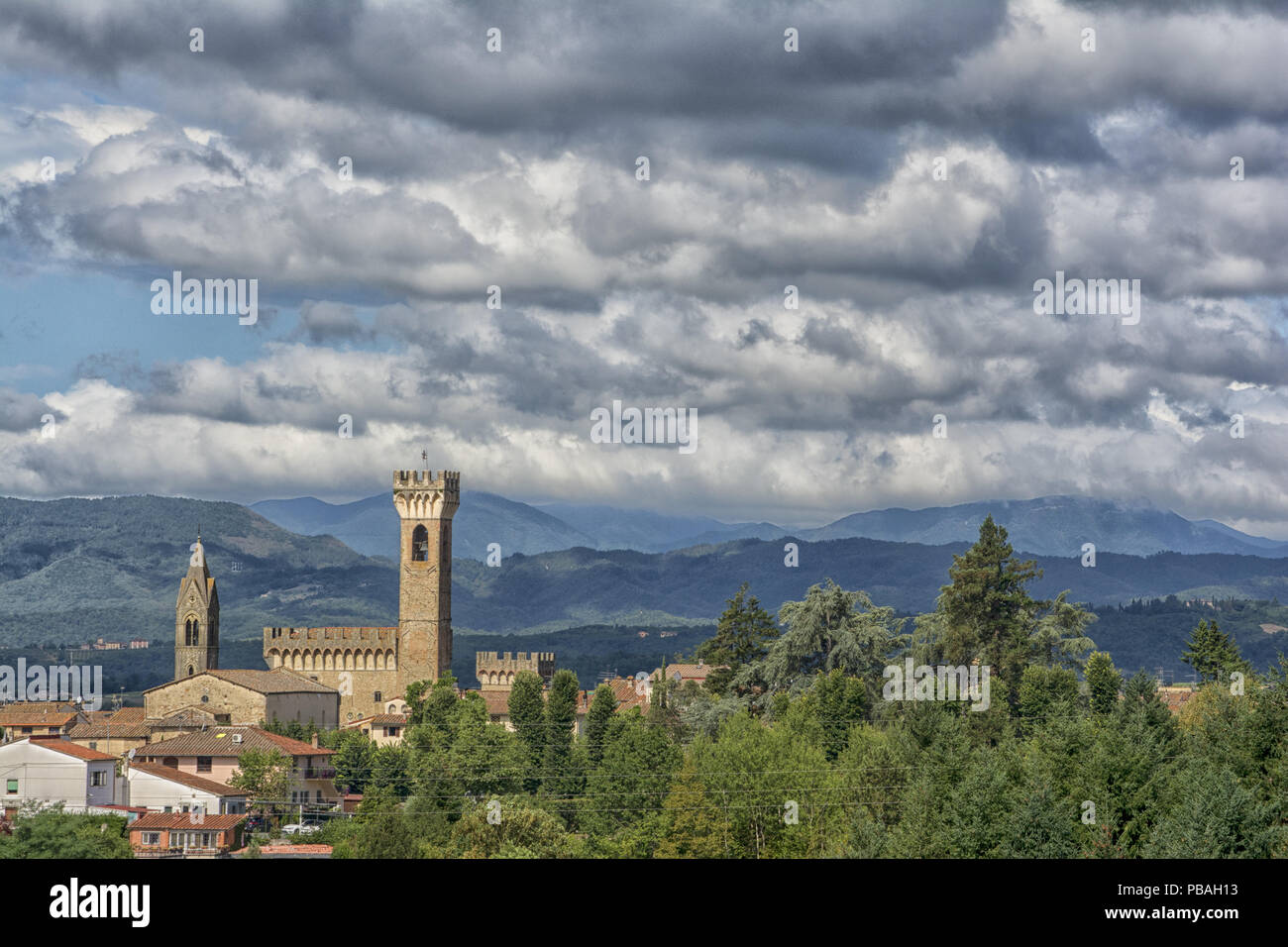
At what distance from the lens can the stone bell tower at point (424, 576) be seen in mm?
154625

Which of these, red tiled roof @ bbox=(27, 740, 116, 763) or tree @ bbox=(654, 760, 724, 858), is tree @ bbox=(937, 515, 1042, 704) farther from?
red tiled roof @ bbox=(27, 740, 116, 763)

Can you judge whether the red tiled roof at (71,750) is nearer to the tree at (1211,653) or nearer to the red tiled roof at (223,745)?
the red tiled roof at (223,745)

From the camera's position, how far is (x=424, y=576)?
15650 cm

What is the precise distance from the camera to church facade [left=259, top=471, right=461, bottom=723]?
15425cm

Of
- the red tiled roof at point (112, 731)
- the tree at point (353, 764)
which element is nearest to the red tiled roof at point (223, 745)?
the tree at point (353, 764)

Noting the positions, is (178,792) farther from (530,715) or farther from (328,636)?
(328,636)

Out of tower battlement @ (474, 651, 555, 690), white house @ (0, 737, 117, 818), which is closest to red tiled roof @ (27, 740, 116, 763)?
white house @ (0, 737, 117, 818)

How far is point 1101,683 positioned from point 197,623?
8971cm

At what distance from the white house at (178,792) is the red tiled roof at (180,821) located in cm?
571

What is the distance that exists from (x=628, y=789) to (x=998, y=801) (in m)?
44.4

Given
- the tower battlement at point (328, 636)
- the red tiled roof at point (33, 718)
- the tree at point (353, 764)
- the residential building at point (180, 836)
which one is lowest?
the residential building at point (180, 836)

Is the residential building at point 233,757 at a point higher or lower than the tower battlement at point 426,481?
lower

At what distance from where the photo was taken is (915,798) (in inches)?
2274

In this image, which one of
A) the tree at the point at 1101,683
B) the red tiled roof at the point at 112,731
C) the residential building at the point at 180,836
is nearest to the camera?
the residential building at the point at 180,836
